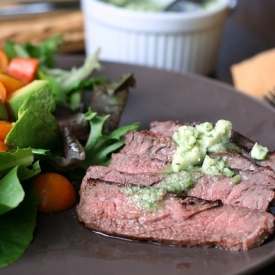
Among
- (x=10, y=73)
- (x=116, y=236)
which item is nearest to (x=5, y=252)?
(x=116, y=236)

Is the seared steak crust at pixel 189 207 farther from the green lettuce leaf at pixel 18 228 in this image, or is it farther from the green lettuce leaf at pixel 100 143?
the green lettuce leaf at pixel 100 143

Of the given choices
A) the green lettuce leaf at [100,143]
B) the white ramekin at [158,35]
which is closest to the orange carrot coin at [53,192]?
the green lettuce leaf at [100,143]

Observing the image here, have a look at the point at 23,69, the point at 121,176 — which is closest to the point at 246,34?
the point at 23,69

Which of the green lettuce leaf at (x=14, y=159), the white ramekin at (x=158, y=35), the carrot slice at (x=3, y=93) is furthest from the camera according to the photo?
the white ramekin at (x=158, y=35)

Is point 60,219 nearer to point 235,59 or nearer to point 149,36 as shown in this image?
point 149,36

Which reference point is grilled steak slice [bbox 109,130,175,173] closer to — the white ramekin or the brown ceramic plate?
the brown ceramic plate

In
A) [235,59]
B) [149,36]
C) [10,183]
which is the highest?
A: [10,183]

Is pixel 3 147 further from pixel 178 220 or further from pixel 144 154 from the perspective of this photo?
pixel 178 220
